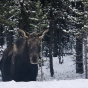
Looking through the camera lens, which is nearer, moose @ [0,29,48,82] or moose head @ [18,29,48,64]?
moose head @ [18,29,48,64]

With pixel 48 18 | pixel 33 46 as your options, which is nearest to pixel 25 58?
pixel 33 46

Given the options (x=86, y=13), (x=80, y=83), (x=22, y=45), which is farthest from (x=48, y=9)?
(x=80, y=83)

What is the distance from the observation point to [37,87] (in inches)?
328

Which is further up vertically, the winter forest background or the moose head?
the winter forest background

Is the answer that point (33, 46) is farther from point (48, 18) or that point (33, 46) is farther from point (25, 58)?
point (48, 18)

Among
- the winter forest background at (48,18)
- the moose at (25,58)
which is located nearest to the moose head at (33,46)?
the moose at (25,58)

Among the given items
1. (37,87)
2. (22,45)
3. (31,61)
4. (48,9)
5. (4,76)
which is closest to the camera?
(37,87)

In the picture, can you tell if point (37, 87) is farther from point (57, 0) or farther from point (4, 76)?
point (57, 0)

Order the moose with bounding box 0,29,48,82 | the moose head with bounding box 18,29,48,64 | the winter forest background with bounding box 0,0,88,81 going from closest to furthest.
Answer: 1. the moose head with bounding box 18,29,48,64
2. the moose with bounding box 0,29,48,82
3. the winter forest background with bounding box 0,0,88,81

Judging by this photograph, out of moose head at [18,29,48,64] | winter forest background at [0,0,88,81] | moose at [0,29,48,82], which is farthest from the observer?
winter forest background at [0,0,88,81]

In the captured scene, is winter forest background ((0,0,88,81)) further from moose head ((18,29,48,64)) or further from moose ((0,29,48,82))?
moose head ((18,29,48,64))

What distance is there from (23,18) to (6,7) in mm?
2604

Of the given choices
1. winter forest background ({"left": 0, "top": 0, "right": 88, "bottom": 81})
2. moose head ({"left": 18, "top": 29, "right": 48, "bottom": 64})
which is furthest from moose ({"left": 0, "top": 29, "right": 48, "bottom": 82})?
winter forest background ({"left": 0, "top": 0, "right": 88, "bottom": 81})

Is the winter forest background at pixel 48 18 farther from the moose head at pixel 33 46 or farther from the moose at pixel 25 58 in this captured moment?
the moose head at pixel 33 46
